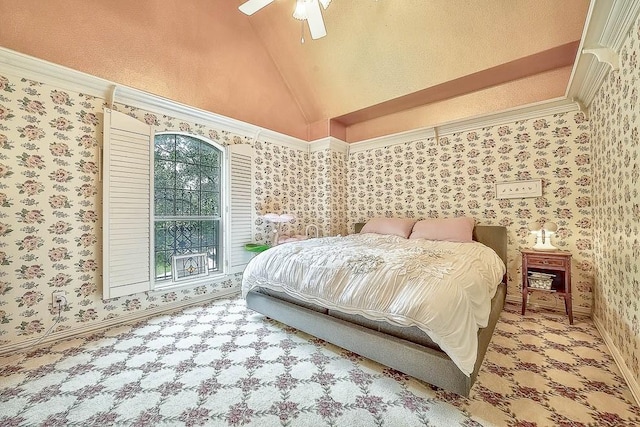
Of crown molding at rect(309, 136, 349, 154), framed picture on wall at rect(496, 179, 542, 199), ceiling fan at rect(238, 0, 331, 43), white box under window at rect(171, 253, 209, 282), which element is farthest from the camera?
crown molding at rect(309, 136, 349, 154)

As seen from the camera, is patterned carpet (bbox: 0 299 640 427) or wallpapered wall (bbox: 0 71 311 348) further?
wallpapered wall (bbox: 0 71 311 348)

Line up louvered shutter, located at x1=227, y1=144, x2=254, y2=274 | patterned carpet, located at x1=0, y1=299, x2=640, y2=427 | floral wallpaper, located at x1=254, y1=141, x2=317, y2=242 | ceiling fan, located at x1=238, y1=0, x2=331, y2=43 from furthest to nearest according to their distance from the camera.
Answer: floral wallpaper, located at x1=254, y1=141, x2=317, y2=242, louvered shutter, located at x1=227, y1=144, x2=254, y2=274, ceiling fan, located at x1=238, y1=0, x2=331, y2=43, patterned carpet, located at x1=0, y1=299, x2=640, y2=427

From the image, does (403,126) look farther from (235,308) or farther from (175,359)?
(175,359)

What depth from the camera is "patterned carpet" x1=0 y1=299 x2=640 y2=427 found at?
1396 millimetres

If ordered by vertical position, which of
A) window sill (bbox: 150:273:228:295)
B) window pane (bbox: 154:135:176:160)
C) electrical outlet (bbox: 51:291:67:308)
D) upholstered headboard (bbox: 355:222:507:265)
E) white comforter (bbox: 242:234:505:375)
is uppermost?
window pane (bbox: 154:135:176:160)

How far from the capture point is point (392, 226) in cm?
371

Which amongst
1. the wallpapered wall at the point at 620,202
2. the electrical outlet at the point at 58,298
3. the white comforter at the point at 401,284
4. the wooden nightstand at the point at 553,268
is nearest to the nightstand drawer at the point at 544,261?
the wooden nightstand at the point at 553,268

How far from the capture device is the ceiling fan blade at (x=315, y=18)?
226cm

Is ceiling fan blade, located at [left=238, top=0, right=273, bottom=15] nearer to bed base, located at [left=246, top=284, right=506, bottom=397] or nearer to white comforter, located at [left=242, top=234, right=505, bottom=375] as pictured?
white comforter, located at [left=242, top=234, right=505, bottom=375]

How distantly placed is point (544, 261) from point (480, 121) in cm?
186

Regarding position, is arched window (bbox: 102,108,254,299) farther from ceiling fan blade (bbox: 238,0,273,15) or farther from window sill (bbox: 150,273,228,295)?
ceiling fan blade (bbox: 238,0,273,15)

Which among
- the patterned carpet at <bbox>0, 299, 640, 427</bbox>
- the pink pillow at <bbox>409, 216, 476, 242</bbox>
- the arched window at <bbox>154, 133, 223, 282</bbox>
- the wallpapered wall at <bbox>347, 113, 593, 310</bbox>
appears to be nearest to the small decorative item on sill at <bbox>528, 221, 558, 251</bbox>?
the wallpapered wall at <bbox>347, 113, 593, 310</bbox>

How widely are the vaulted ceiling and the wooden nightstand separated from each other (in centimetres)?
188

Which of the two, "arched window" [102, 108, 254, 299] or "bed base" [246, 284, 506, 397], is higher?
"arched window" [102, 108, 254, 299]
